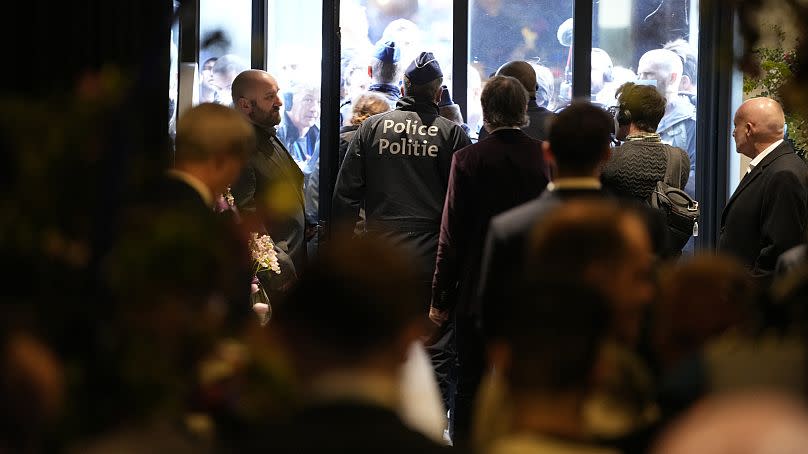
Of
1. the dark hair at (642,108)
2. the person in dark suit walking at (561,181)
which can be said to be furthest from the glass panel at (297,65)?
the person in dark suit walking at (561,181)

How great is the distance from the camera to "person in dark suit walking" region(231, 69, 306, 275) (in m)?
5.09

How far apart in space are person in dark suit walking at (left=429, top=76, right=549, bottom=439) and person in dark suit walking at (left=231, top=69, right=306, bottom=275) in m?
0.75

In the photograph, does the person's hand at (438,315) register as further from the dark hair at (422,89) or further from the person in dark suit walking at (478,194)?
the dark hair at (422,89)

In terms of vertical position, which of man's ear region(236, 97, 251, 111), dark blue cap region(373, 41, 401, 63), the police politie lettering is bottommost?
the police politie lettering

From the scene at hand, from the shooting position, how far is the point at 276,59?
880 centimetres

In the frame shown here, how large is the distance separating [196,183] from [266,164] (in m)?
2.00

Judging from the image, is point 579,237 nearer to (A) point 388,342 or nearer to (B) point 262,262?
(A) point 388,342

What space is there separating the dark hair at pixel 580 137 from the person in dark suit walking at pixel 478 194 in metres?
1.31

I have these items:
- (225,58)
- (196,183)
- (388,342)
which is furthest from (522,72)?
(388,342)

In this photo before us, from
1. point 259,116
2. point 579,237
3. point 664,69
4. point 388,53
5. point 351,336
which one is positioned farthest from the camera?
point 664,69

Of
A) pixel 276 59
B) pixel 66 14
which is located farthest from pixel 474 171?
pixel 276 59

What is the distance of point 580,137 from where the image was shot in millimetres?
3217

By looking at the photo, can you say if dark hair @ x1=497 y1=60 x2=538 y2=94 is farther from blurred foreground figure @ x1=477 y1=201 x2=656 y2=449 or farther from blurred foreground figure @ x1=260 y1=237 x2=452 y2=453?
Answer: blurred foreground figure @ x1=260 y1=237 x2=452 y2=453

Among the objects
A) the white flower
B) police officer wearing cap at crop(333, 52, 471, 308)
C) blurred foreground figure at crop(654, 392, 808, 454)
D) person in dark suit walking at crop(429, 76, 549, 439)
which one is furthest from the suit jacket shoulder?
police officer wearing cap at crop(333, 52, 471, 308)
